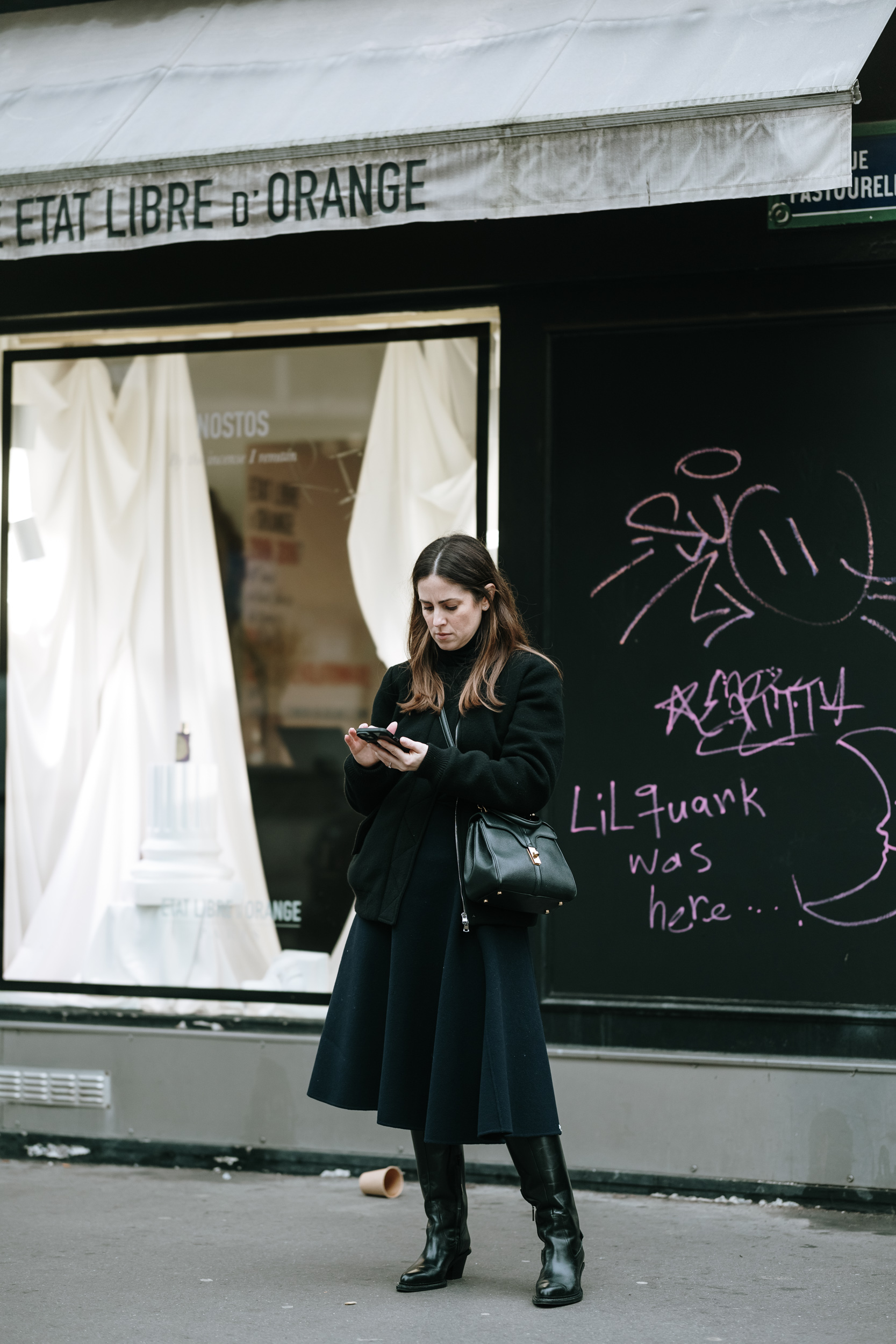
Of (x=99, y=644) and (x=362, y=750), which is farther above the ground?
(x=99, y=644)

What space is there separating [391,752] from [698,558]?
6.42 ft

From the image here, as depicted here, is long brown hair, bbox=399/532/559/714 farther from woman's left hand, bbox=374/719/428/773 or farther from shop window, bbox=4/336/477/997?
shop window, bbox=4/336/477/997

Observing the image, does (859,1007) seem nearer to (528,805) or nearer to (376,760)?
(528,805)

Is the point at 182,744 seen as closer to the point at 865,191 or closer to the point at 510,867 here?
the point at 510,867

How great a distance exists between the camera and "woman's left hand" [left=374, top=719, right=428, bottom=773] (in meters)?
3.72

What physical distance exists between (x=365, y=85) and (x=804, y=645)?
2426mm

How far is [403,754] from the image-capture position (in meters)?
3.73

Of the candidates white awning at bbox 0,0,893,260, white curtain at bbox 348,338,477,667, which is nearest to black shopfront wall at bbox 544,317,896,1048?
white curtain at bbox 348,338,477,667

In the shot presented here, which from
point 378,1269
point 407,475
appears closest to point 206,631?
point 407,475

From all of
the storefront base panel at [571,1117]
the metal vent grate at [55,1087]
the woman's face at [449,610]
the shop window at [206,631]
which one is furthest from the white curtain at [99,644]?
the woman's face at [449,610]

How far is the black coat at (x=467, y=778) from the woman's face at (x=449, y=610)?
153mm

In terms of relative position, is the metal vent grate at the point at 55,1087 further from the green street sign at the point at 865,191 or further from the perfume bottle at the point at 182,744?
the green street sign at the point at 865,191

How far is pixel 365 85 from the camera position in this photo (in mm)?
4941

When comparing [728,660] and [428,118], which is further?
[728,660]
